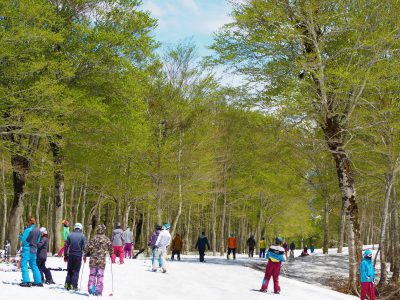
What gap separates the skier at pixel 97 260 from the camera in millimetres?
11531

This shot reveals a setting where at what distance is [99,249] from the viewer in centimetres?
1184

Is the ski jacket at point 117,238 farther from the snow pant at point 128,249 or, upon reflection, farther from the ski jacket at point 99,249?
the ski jacket at point 99,249

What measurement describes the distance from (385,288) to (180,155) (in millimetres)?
14540

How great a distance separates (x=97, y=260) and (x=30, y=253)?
1647mm

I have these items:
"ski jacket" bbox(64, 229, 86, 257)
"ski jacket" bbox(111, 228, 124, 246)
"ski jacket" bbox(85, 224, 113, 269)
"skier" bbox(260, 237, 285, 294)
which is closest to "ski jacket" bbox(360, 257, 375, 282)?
"skier" bbox(260, 237, 285, 294)

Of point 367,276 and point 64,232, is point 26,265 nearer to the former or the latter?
point 367,276

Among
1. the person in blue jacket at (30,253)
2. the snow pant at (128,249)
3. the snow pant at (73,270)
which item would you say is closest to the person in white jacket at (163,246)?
the snow pant at (73,270)

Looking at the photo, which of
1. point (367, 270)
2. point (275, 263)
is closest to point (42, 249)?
point (275, 263)

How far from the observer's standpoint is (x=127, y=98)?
2423 cm

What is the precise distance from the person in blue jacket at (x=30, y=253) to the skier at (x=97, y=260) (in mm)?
1255

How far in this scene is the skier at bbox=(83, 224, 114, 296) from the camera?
37.8ft

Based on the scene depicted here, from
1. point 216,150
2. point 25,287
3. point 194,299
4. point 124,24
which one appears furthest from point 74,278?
point 216,150

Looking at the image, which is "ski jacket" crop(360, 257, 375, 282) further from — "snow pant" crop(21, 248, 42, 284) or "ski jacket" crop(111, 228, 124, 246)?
"ski jacket" crop(111, 228, 124, 246)

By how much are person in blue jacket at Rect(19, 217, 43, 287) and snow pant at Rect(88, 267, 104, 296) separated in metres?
1.30
